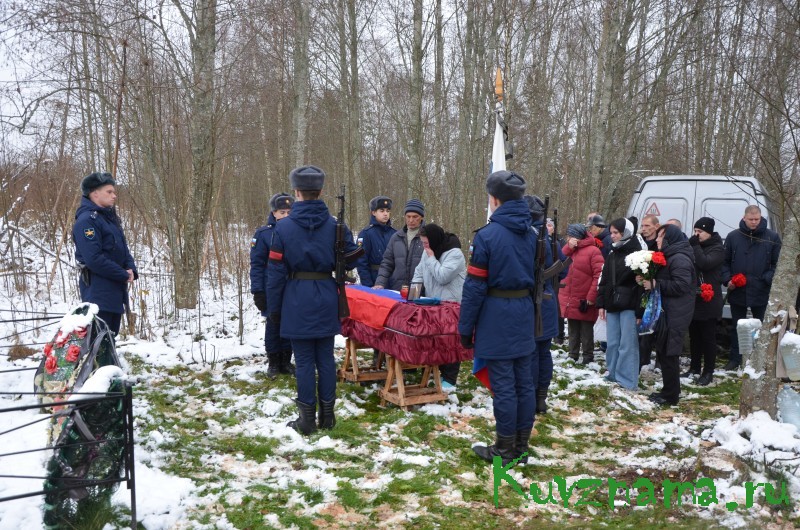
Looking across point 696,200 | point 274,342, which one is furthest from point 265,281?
point 696,200

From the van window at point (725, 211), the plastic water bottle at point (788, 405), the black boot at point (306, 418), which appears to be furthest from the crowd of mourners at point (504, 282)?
the plastic water bottle at point (788, 405)

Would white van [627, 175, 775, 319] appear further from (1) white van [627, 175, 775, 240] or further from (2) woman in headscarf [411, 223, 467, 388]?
(2) woman in headscarf [411, 223, 467, 388]

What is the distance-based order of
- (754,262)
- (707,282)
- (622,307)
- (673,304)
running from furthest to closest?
(754,262)
(707,282)
(622,307)
(673,304)

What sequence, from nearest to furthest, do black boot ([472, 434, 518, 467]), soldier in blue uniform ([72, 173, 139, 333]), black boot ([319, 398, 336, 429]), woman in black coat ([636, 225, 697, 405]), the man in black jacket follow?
black boot ([472, 434, 518, 467])
black boot ([319, 398, 336, 429])
soldier in blue uniform ([72, 173, 139, 333])
woman in black coat ([636, 225, 697, 405])
the man in black jacket

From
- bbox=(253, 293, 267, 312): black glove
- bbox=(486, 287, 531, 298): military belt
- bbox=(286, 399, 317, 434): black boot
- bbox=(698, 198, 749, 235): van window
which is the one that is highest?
bbox=(698, 198, 749, 235): van window

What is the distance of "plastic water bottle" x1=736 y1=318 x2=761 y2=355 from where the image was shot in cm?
525

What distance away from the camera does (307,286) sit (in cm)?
471

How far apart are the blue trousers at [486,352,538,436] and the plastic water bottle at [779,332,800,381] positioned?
2.03m

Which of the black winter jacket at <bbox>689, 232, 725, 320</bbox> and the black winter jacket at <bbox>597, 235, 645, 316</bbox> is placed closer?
the black winter jacket at <bbox>597, 235, 645, 316</bbox>

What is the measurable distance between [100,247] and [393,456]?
3.23 m

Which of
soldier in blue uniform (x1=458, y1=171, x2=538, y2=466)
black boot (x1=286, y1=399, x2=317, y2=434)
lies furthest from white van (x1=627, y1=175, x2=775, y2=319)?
black boot (x1=286, y1=399, x2=317, y2=434)

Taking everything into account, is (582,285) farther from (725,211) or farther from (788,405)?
(788,405)

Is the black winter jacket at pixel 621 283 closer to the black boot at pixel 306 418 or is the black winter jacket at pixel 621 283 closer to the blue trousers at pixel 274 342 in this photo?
the black boot at pixel 306 418

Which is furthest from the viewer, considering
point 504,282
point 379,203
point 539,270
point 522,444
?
point 379,203
